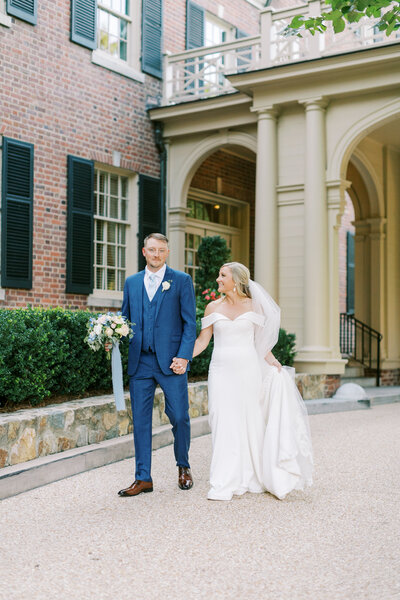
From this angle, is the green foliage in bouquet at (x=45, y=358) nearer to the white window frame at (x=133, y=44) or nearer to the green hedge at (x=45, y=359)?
the green hedge at (x=45, y=359)

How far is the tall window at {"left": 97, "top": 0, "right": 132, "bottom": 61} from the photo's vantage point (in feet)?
39.8

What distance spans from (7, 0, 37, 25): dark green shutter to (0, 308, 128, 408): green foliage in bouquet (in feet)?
17.8

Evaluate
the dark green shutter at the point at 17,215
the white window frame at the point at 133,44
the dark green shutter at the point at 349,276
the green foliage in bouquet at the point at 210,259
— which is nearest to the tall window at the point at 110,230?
the dark green shutter at the point at 17,215

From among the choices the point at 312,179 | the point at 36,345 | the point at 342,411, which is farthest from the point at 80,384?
the point at 312,179

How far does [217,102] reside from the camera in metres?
12.5

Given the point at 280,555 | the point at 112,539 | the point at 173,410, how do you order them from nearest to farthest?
the point at 280,555 < the point at 112,539 < the point at 173,410

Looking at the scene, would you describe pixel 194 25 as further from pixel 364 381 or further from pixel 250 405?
pixel 250 405

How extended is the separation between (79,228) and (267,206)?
2983mm

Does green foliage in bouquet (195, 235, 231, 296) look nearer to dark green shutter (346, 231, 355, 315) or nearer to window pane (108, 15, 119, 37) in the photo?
window pane (108, 15, 119, 37)

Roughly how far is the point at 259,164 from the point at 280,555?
8820 mm

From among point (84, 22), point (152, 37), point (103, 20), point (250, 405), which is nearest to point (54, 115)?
point (84, 22)

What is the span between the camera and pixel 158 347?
5.37m

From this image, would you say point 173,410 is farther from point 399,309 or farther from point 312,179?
point 399,309

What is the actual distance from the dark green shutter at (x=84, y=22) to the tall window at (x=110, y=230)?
6.66ft
